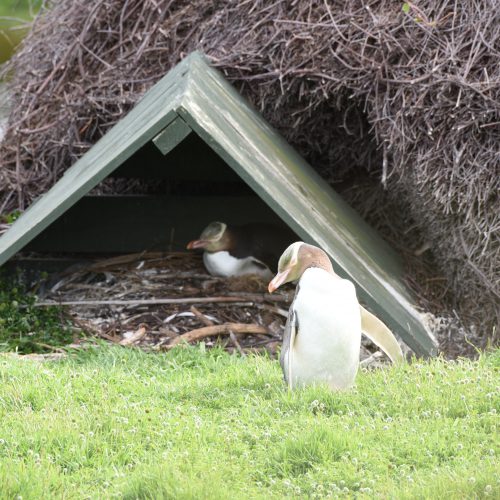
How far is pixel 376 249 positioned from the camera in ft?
28.5

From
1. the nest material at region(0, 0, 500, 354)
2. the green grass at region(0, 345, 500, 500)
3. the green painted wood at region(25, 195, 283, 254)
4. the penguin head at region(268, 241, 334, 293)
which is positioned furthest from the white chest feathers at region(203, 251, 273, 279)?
the penguin head at region(268, 241, 334, 293)

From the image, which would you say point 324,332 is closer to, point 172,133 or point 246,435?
point 246,435

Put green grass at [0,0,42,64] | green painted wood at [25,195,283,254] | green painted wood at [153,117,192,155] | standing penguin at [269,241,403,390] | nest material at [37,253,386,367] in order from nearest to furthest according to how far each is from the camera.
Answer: standing penguin at [269,241,403,390] < green painted wood at [153,117,192,155] < nest material at [37,253,386,367] < green painted wood at [25,195,283,254] < green grass at [0,0,42,64]

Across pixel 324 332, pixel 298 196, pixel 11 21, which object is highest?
pixel 11 21

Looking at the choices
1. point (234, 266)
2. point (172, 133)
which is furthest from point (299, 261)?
point (234, 266)

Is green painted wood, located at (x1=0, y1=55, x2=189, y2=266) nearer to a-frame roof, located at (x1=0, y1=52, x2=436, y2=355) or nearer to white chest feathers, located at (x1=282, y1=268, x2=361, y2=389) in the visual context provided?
a-frame roof, located at (x1=0, y1=52, x2=436, y2=355)

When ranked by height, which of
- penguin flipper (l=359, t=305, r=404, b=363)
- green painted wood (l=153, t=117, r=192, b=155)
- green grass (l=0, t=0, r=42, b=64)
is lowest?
penguin flipper (l=359, t=305, r=404, b=363)

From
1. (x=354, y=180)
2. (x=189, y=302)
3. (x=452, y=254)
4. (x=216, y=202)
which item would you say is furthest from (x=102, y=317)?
(x=354, y=180)

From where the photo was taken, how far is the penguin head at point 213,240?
8.82 meters

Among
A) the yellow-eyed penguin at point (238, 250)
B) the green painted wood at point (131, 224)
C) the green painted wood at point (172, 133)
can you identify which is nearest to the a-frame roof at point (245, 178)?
the green painted wood at point (172, 133)

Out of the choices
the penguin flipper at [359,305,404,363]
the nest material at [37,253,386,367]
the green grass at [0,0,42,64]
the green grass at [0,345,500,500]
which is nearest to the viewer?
the green grass at [0,345,500,500]

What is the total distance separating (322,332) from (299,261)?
479mm

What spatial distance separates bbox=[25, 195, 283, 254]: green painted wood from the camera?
948 centimetres

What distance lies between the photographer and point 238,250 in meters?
8.88
